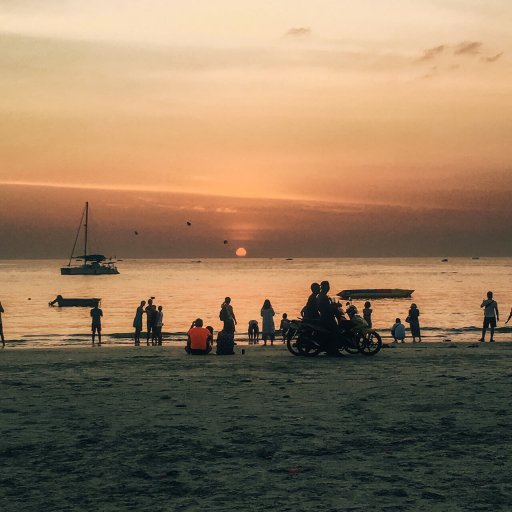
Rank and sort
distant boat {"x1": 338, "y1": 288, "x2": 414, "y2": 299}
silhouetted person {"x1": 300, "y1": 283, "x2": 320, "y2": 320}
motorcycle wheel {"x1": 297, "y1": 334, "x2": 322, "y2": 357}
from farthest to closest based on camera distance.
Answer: distant boat {"x1": 338, "y1": 288, "x2": 414, "y2": 299} < motorcycle wheel {"x1": 297, "y1": 334, "x2": 322, "y2": 357} < silhouetted person {"x1": 300, "y1": 283, "x2": 320, "y2": 320}

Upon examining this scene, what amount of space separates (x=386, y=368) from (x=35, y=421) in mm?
8661

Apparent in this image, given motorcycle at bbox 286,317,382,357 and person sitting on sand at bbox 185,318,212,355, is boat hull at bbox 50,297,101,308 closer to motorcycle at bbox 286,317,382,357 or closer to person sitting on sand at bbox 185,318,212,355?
person sitting on sand at bbox 185,318,212,355

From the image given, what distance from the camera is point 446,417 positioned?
10.4 metres

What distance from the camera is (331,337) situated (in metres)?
18.4

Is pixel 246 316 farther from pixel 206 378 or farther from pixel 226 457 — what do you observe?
→ pixel 226 457

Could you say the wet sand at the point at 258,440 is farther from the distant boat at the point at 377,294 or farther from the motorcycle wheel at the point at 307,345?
the distant boat at the point at 377,294

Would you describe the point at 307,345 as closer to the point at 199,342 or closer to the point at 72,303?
the point at 199,342

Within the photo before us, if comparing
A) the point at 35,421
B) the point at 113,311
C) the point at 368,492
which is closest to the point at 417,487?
the point at 368,492

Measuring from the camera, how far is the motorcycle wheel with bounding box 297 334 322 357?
1864 centimetres

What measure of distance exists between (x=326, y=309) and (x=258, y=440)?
8981mm

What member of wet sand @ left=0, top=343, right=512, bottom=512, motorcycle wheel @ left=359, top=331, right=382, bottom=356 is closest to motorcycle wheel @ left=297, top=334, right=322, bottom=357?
motorcycle wheel @ left=359, top=331, right=382, bottom=356

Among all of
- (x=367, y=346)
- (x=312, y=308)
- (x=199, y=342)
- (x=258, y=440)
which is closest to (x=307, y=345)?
(x=312, y=308)

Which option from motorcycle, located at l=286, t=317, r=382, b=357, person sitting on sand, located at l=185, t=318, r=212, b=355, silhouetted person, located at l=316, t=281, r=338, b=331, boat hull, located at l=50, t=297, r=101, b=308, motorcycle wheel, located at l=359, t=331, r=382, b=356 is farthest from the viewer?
boat hull, located at l=50, t=297, r=101, b=308

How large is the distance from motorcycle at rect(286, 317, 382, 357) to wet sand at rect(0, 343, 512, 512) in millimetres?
2663
